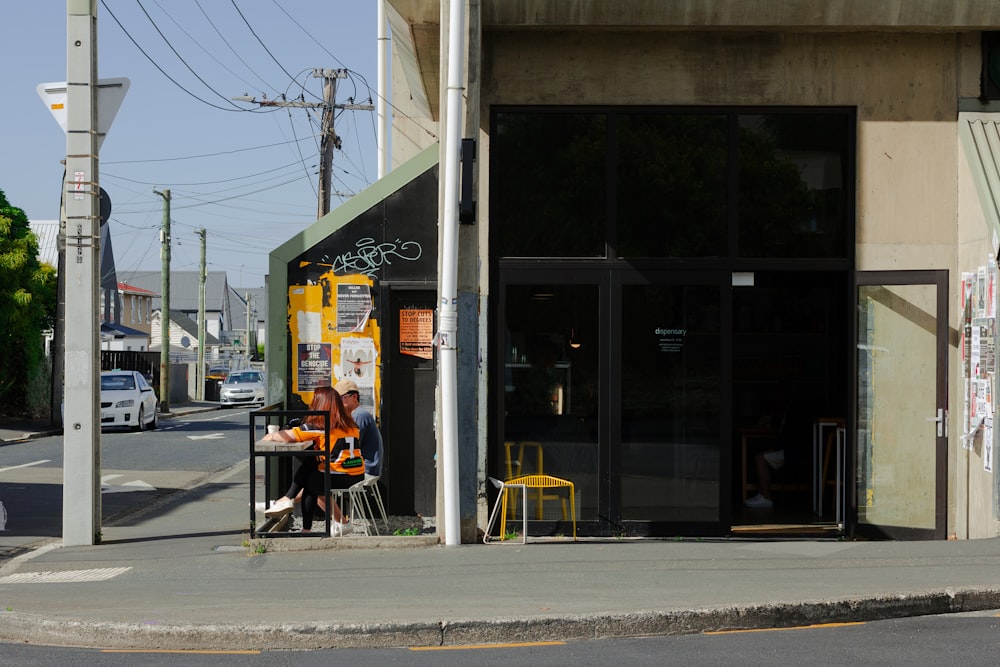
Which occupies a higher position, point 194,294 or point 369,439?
point 194,294

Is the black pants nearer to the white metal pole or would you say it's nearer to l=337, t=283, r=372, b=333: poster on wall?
l=337, t=283, r=372, b=333: poster on wall

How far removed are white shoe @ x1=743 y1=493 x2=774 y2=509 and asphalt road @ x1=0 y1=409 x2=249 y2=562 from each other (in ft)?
24.7

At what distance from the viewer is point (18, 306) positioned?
30312 millimetres

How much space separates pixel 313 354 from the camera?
11.9m

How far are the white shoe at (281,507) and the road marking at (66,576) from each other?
1780 millimetres

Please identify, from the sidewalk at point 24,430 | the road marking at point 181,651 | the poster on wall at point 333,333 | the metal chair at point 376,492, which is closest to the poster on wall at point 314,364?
the poster on wall at point 333,333

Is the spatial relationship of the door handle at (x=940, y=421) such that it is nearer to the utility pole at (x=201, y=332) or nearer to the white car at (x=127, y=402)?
the white car at (x=127, y=402)

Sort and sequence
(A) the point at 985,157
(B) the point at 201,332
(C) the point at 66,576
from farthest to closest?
1. (B) the point at 201,332
2. (A) the point at 985,157
3. (C) the point at 66,576

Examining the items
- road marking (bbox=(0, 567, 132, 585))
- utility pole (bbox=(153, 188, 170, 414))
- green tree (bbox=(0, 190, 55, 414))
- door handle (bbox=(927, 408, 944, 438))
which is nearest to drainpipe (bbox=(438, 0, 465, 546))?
road marking (bbox=(0, 567, 132, 585))

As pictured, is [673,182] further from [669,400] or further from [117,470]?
[117,470]

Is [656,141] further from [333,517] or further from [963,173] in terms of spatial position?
[333,517]

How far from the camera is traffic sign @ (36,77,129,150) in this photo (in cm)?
1095

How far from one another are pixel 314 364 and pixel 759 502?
5.17 metres

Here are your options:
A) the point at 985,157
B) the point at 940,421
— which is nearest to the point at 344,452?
the point at 940,421
